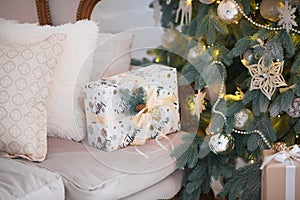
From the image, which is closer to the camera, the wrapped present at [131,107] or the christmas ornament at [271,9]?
the christmas ornament at [271,9]

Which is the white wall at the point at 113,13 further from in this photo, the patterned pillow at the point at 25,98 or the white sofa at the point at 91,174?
the white sofa at the point at 91,174

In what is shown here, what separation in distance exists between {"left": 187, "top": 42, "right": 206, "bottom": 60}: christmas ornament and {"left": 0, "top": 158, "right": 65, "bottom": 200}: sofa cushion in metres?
0.70

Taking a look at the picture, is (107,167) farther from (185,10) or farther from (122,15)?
(122,15)

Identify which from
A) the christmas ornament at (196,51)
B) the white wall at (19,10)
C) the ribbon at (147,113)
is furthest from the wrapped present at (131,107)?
the white wall at (19,10)

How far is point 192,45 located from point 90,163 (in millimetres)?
616

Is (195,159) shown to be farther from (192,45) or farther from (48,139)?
(48,139)

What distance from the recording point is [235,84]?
2311 millimetres

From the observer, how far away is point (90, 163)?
2.06 m

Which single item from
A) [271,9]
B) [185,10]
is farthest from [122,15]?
[271,9]

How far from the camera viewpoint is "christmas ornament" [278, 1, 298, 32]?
198 centimetres

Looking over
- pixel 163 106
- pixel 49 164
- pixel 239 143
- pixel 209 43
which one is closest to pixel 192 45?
pixel 209 43

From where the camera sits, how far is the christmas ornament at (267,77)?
2.05 meters

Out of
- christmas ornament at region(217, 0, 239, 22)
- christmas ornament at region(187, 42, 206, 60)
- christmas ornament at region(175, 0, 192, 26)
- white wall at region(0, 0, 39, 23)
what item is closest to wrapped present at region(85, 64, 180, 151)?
christmas ornament at region(187, 42, 206, 60)

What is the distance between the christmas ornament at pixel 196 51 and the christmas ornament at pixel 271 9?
274mm
